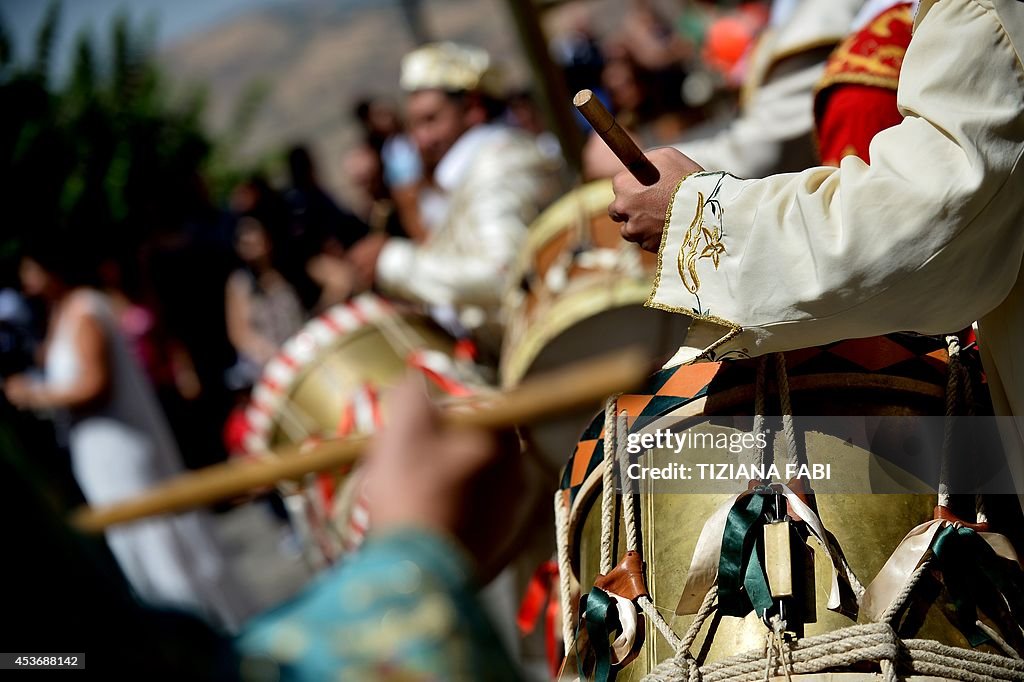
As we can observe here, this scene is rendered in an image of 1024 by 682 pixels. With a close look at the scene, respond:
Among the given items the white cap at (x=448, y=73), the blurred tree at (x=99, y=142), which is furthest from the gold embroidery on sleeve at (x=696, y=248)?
the blurred tree at (x=99, y=142)

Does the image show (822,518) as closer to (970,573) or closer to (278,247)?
(970,573)

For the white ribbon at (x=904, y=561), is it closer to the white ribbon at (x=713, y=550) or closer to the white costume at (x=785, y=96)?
the white ribbon at (x=713, y=550)

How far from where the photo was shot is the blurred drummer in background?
371cm

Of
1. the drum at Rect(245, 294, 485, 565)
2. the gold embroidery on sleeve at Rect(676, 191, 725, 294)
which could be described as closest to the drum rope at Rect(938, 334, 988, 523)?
the gold embroidery on sleeve at Rect(676, 191, 725, 294)

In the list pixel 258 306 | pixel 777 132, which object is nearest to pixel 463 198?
pixel 777 132

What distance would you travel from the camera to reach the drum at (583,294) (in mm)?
2725

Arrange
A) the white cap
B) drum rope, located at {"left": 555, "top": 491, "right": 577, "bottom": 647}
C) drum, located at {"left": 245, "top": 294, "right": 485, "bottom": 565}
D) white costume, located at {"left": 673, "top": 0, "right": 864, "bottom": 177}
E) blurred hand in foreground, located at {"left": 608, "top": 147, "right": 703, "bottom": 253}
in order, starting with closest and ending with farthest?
blurred hand in foreground, located at {"left": 608, "top": 147, "right": 703, "bottom": 253}, drum rope, located at {"left": 555, "top": 491, "right": 577, "bottom": 647}, white costume, located at {"left": 673, "top": 0, "right": 864, "bottom": 177}, drum, located at {"left": 245, "top": 294, "right": 485, "bottom": 565}, the white cap

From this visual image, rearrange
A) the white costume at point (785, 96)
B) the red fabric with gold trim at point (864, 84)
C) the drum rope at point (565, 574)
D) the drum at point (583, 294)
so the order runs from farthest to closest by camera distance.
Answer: the drum at point (583, 294), the white costume at point (785, 96), the red fabric with gold trim at point (864, 84), the drum rope at point (565, 574)

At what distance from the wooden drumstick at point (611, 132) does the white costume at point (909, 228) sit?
0.33 feet

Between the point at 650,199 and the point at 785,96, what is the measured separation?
1.26 m

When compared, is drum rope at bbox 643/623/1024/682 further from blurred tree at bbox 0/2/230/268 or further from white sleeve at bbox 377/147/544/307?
blurred tree at bbox 0/2/230/268

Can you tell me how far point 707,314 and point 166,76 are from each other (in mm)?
10036

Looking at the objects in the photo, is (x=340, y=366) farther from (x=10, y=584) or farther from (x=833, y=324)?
(x=10, y=584)

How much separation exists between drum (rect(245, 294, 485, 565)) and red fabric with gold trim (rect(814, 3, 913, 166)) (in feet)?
4.98
